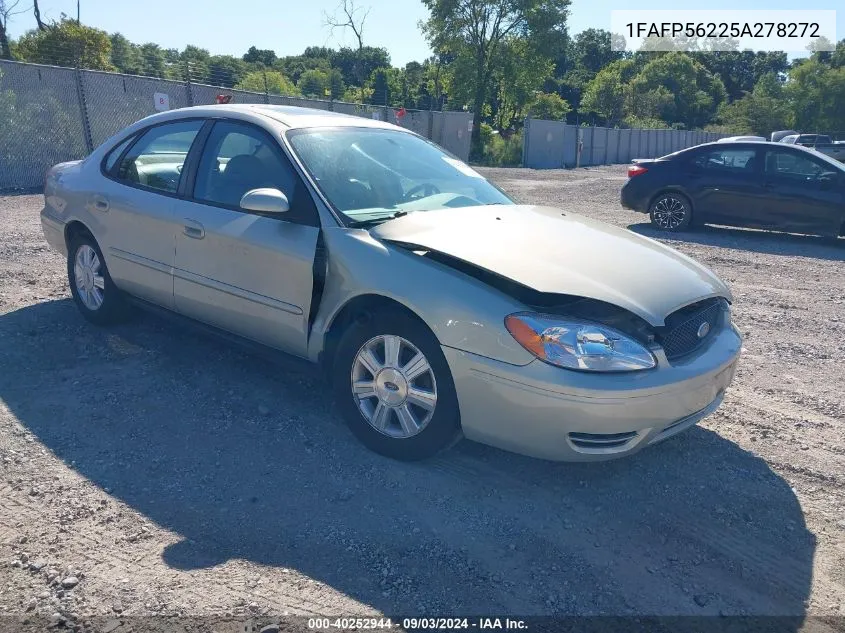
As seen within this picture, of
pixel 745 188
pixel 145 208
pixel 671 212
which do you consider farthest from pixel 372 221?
pixel 671 212

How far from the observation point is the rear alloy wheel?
38.0 feet

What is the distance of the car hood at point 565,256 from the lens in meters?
3.15

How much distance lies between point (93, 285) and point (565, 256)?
3.61m

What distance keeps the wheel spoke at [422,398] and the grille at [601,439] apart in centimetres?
66

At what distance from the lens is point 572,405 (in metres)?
2.96

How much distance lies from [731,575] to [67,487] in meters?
2.90

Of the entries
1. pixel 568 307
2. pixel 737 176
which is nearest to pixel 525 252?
pixel 568 307

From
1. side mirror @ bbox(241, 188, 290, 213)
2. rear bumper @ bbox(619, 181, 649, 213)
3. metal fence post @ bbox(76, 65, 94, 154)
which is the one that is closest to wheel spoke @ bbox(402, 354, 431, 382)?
side mirror @ bbox(241, 188, 290, 213)

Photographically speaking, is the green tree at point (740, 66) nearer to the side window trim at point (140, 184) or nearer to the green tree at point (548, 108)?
the green tree at point (548, 108)

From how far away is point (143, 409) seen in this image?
405cm

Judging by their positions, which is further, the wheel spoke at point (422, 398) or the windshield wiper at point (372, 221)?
the windshield wiper at point (372, 221)

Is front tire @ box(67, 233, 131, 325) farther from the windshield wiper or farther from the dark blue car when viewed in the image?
the dark blue car

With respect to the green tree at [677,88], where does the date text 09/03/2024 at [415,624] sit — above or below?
below

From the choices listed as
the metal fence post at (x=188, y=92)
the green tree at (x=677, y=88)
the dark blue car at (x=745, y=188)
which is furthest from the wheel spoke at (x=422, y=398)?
the green tree at (x=677, y=88)
